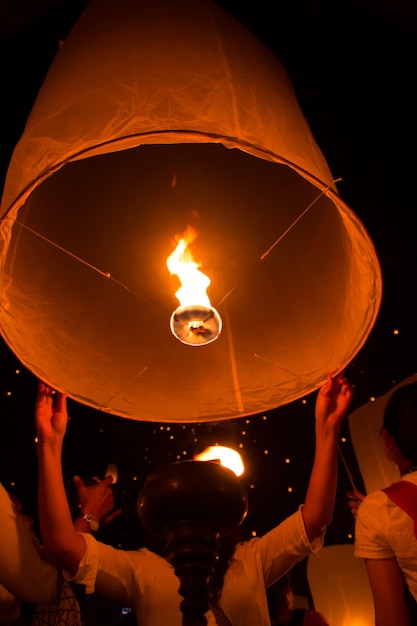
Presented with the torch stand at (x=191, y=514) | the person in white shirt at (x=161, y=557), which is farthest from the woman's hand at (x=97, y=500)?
the torch stand at (x=191, y=514)

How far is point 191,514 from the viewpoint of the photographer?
68cm

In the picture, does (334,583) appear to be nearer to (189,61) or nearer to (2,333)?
(2,333)

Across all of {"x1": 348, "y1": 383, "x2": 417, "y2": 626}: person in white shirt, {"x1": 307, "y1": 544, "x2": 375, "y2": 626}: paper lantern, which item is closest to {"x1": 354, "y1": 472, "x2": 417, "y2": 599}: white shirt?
{"x1": 348, "y1": 383, "x2": 417, "y2": 626}: person in white shirt

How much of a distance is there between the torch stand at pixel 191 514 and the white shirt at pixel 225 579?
0.41m

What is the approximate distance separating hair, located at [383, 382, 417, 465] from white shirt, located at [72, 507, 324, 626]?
0.26m

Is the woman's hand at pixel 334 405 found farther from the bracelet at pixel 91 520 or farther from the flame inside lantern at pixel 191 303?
the bracelet at pixel 91 520

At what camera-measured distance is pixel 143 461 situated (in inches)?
91.9

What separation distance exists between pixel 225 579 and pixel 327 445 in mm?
391

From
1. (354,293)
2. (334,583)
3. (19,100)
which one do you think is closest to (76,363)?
(354,293)

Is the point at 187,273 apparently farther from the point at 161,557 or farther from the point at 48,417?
the point at 161,557

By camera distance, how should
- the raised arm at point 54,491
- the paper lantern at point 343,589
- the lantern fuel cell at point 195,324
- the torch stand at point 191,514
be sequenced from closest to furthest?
the torch stand at point 191,514 → the lantern fuel cell at point 195,324 → the raised arm at point 54,491 → the paper lantern at point 343,589

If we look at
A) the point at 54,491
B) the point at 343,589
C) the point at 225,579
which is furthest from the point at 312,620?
the point at 54,491

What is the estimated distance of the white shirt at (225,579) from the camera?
108cm

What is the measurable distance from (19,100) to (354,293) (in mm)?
1184
